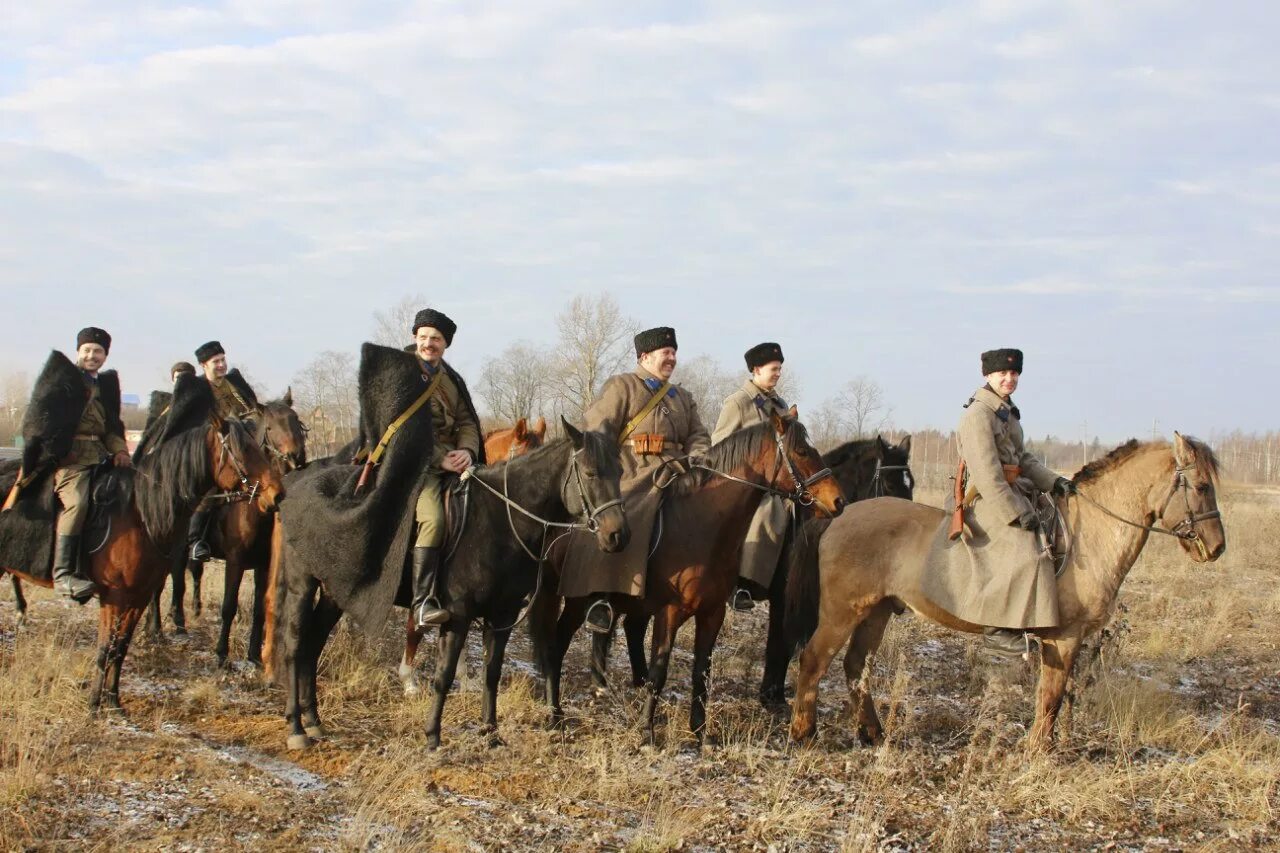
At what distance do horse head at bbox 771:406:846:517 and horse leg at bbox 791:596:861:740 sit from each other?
2.46 feet

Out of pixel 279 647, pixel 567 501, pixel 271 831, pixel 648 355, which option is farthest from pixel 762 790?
pixel 279 647

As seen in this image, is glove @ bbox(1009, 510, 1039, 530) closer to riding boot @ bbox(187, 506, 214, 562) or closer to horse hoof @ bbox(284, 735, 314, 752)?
horse hoof @ bbox(284, 735, 314, 752)

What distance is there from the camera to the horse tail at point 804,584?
798cm

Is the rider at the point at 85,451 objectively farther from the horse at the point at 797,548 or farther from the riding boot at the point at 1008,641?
the riding boot at the point at 1008,641

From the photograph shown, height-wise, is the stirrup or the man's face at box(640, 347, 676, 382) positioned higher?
the man's face at box(640, 347, 676, 382)

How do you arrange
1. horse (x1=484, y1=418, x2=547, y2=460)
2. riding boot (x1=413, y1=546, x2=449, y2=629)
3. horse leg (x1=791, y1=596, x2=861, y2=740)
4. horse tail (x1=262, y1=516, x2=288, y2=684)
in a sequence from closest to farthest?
riding boot (x1=413, y1=546, x2=449, y2=629)
horse leg (x1=791, y1=596, x2=861, y2=740)
horse tail (x1=262, y1=516, x2=288, y2=684)
horse (x1=484, y1=418, x2=547, y2=460)

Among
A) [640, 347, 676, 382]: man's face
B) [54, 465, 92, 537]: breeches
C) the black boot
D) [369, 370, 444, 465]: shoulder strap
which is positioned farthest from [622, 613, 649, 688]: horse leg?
[54, 465, 92, 537]: breeches

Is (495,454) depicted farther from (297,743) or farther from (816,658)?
(816,658)

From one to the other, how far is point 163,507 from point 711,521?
13.3 ft

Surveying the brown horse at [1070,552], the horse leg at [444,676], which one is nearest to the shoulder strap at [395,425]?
the horse leg at [444,676]

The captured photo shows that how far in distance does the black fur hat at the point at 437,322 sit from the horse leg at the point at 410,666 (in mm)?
2265

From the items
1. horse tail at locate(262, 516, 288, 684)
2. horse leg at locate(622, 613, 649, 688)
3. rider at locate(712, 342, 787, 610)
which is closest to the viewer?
horse tail at locate(262, 516, 288, 684)

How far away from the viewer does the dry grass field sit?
541 cm

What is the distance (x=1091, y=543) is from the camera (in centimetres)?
706
